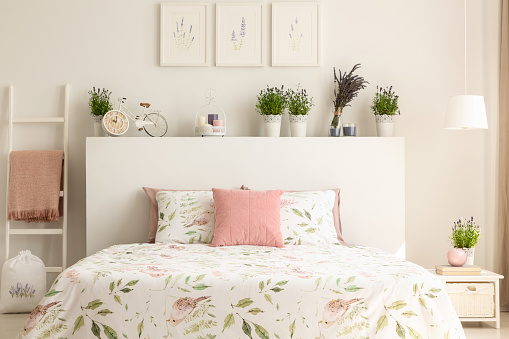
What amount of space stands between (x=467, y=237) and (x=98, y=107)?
2.82m

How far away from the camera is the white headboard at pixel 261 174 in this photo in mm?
4609

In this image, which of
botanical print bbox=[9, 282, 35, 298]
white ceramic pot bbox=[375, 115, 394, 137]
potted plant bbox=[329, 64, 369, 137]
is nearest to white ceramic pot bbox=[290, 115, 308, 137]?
potted plant bbox=[329, 64, 369, 137]

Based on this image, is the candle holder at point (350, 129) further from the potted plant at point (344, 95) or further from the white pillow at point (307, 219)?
the white pillow at point (307, 219)

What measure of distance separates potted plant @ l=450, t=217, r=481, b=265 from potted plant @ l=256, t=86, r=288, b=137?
1.46 metres

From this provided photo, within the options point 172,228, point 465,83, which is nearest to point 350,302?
point 172,228

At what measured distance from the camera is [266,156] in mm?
4613

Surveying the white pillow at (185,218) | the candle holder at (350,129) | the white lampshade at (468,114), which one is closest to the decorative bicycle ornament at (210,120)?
the white pillow at (185,218)

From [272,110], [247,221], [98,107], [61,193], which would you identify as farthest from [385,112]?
[61,193]

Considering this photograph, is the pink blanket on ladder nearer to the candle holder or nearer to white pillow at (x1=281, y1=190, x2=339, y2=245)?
white pillow at (x1=281, y1=190, x2=339, y2=245)

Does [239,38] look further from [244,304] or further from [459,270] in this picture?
[244,304]

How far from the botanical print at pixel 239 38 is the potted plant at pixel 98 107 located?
104 cm

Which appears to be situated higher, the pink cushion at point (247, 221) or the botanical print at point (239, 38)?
the botanical print at point (239, 38)

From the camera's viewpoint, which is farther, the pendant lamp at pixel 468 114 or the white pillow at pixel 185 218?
the pendant lamp at pixel 468 114

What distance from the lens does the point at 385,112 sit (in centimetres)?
466
